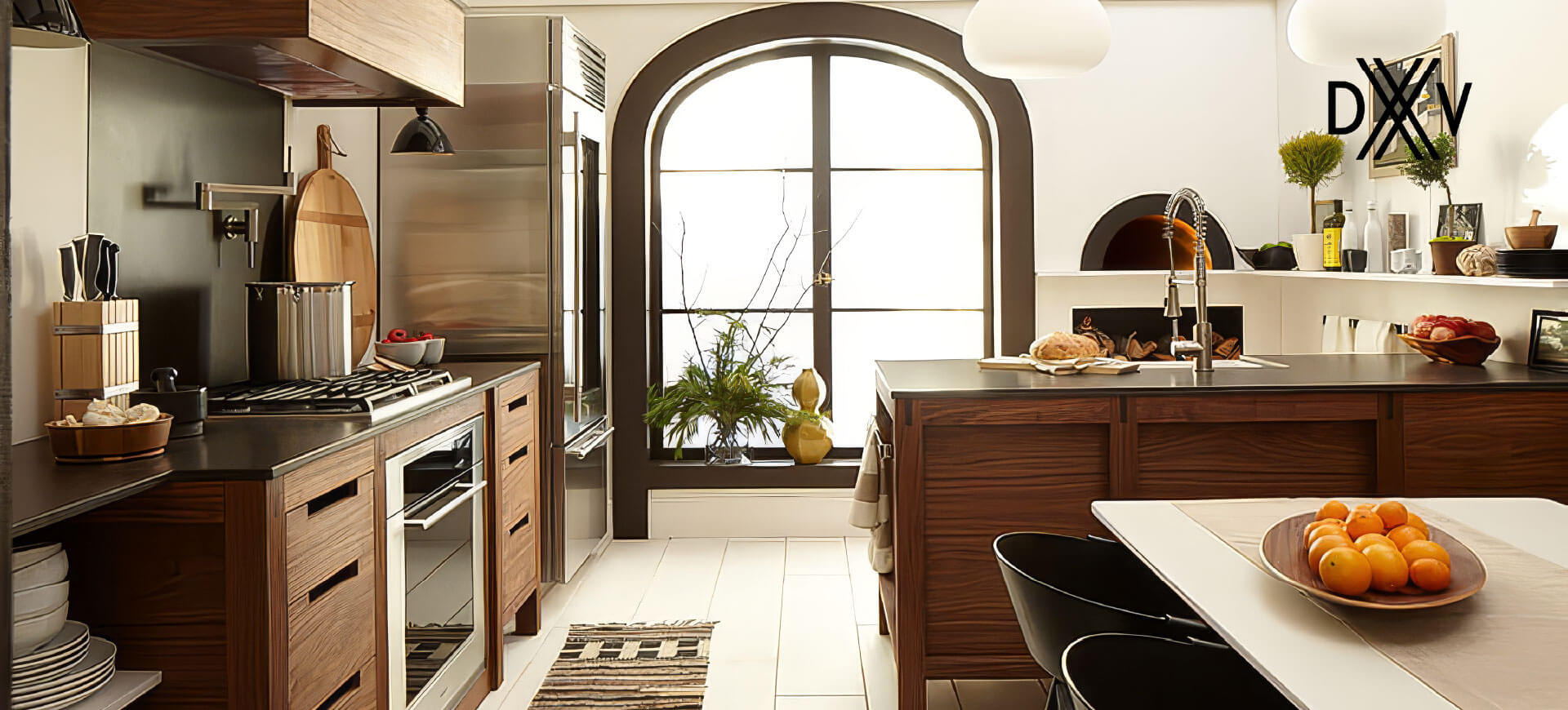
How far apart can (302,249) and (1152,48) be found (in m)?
3.81

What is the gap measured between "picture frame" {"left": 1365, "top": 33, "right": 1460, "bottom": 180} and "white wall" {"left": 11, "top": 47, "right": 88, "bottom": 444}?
3.81 m

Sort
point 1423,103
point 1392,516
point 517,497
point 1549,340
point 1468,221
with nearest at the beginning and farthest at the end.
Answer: point 1392,516 < point 1549,340 < point 517,497 < point 1468,221 < point 1423,103

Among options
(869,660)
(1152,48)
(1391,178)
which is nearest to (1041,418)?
(869,660)

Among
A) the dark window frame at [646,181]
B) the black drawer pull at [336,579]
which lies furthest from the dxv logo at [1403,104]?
A: the black drawer pull at [336,579]

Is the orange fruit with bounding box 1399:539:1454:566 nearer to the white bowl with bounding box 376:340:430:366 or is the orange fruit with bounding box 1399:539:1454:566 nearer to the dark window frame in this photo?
the white bowl with bounding box 376:340:430:366

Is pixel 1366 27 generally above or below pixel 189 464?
above

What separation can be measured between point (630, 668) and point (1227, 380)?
2.02 metres

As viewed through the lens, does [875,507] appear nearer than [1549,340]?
No

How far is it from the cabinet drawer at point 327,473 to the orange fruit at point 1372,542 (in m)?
1.73

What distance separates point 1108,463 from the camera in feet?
10.4

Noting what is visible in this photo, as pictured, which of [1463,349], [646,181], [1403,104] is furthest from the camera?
[646,181]

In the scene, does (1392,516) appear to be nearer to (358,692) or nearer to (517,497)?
(358,692)

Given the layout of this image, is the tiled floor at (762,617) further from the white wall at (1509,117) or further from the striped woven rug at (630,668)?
the white wall at (1509,117)

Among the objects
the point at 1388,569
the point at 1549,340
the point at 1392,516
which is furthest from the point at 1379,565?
the point at 1549,340
